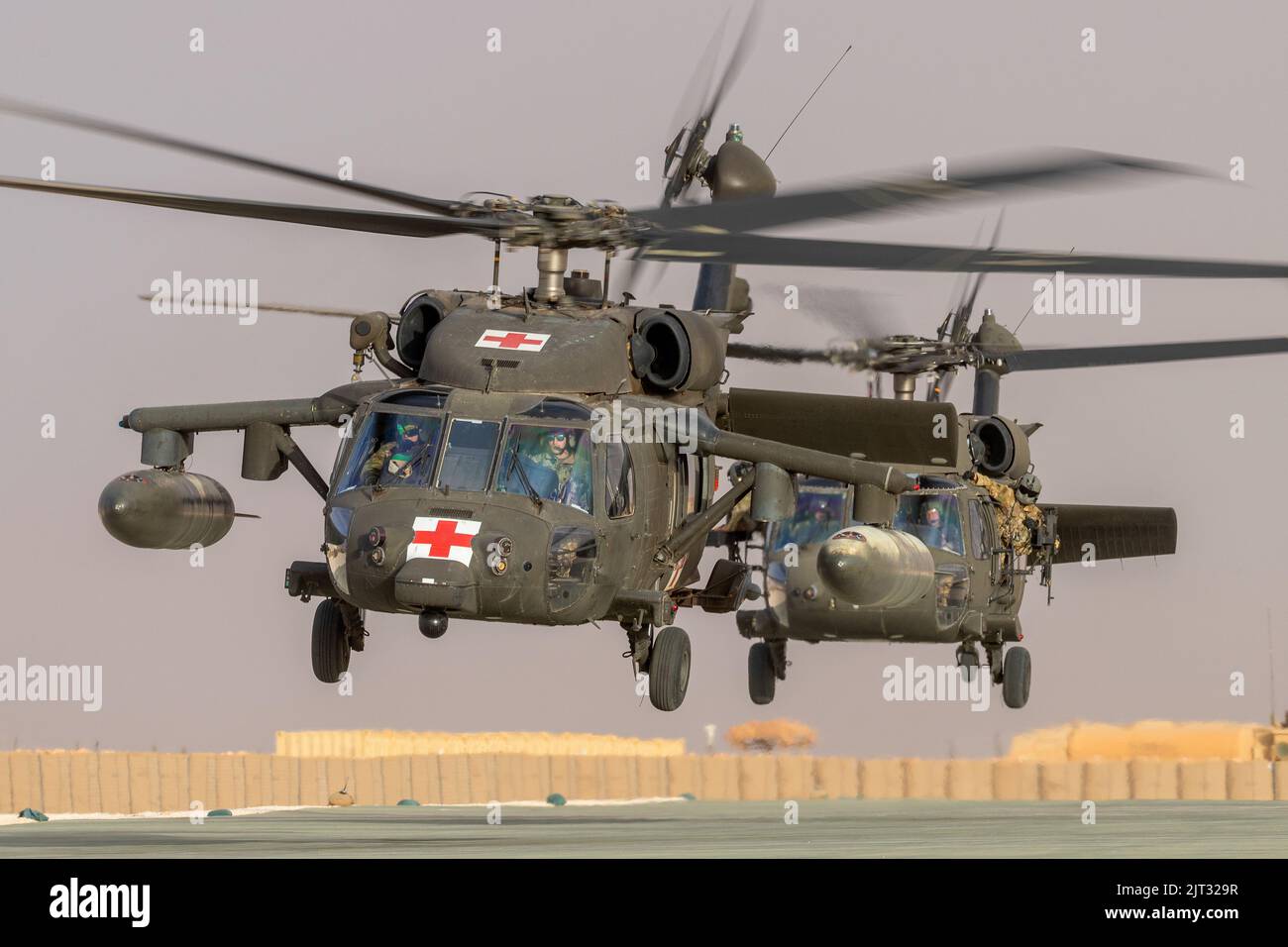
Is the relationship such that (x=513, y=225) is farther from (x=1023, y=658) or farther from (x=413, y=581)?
(x=1023, y=658)

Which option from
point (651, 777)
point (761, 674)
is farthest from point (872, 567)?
point (651, 777)

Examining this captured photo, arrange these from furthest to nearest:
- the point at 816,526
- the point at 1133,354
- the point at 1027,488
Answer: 1. the point at 1027,488
2. the point at 816,526
3. the point at 1133,354

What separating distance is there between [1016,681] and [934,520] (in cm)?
398

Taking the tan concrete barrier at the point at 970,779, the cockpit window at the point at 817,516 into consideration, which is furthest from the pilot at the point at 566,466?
the tan concrete barrier at the point at 970,779

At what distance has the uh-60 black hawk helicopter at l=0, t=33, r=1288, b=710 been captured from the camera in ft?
66.3

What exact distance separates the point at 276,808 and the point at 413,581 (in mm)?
13859

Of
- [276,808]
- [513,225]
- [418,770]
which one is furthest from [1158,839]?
[418,770]

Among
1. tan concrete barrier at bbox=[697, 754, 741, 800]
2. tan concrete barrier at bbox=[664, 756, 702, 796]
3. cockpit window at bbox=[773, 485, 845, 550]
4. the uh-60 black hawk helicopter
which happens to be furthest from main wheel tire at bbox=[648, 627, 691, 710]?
tan concrete barrier at bbox=[664, 756, 702, 796]

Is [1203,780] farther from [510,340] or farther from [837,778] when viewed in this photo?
[510,340]

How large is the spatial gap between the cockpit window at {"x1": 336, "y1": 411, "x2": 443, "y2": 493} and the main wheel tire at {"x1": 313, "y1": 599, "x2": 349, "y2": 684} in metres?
2.03

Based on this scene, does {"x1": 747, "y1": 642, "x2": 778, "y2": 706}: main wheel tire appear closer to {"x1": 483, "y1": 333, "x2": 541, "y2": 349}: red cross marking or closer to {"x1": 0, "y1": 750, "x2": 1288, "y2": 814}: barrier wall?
{"x1": 0, "y1": 750, "x2": 1288, "y2": 814}: barrier wall

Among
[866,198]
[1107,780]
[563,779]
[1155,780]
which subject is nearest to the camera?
[866,198]

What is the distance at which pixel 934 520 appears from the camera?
3025 centimetres

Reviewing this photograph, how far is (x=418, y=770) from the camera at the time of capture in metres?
37.5
